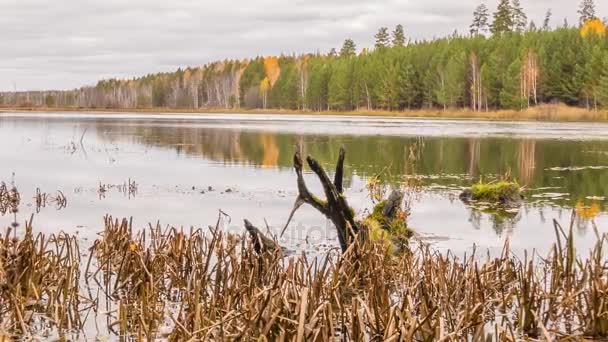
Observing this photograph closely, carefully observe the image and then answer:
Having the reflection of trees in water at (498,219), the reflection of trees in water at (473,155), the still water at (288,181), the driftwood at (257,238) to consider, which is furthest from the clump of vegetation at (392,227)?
the reflection of trees in water at (473,155)

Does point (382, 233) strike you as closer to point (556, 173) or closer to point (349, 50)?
point (556, 173)

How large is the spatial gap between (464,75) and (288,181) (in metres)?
86.7

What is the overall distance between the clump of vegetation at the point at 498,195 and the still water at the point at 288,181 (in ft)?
1.61

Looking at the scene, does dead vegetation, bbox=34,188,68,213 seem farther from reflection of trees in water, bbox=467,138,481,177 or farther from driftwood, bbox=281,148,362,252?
reflection of trees in water, bbox=467,138,481,177

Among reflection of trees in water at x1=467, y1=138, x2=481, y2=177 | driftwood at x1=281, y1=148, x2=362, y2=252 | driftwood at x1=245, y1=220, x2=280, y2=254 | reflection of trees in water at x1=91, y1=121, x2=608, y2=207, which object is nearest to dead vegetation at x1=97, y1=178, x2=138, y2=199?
reflection of trees in water at x1=91, y1=121, x2=608, y2=207

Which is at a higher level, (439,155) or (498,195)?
(439,155)

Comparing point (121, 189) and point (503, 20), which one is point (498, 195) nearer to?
point (121, 189)

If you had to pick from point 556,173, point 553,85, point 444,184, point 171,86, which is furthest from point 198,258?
point 171,86

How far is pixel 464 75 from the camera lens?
10662cm

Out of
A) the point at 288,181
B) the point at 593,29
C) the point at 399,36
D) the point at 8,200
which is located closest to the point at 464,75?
the point at 593,29

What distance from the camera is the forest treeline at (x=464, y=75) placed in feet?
312

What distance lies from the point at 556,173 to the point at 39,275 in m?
23.1

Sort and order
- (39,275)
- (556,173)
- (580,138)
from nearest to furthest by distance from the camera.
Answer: (39,275)
(556,173)
(580,138)

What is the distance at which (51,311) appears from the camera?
8.18m
